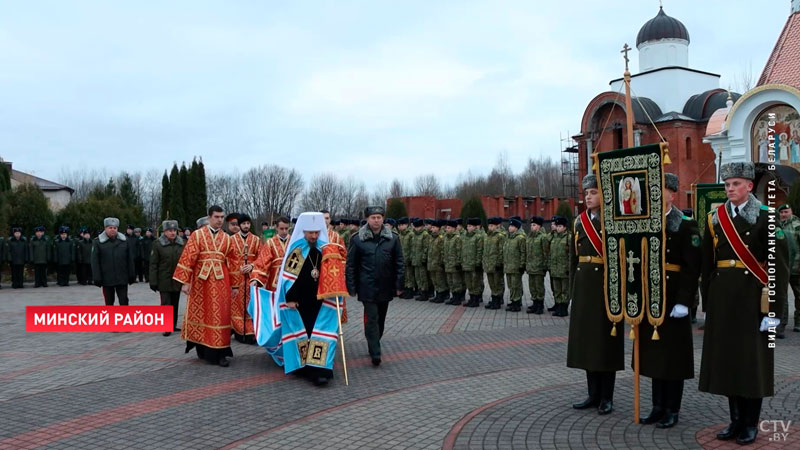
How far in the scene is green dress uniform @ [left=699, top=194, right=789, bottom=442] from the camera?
5.21m

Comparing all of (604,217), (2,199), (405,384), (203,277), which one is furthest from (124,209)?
(604,217)

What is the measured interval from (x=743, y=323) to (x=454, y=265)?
1054cm

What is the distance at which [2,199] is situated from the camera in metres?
24.0

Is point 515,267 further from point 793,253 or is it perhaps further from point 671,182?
point 671,182

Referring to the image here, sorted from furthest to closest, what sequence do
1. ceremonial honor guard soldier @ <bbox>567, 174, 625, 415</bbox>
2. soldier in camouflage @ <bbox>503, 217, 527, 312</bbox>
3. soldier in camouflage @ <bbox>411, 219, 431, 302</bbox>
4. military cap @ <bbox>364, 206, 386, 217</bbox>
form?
soldier in camouflage @ <bbox>411, 219, 431, 302</bbox> → soldier in camouflage @ <bbox>503, 217, 527, 312</bbox> → military cap @ <bbox>364, 206, 386, 217</bbox> → ceremonial honor guard soldier @ <bbox>567, 174, 625, 415</bbox>

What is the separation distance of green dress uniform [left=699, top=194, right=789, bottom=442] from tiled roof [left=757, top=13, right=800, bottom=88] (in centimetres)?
2447

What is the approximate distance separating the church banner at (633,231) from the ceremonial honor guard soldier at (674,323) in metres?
0.10

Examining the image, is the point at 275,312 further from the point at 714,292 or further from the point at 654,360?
the point at 714,292

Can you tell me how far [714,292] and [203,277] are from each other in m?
6.29

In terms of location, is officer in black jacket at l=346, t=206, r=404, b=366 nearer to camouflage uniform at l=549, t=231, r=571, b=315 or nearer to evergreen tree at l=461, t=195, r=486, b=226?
camouflage uniform at l=549, t=231, r=571, b=315

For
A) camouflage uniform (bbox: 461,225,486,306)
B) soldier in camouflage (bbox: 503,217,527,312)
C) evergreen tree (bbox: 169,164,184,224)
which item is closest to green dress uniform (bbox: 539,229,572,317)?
soldier in camouflage (bbox: 503,217,527,312)

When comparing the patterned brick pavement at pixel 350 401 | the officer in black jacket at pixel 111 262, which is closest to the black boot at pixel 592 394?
the patterned brick pavement at pixel 350 401

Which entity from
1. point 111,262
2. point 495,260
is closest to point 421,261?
point 495,260

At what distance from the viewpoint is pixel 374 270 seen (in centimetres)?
883
